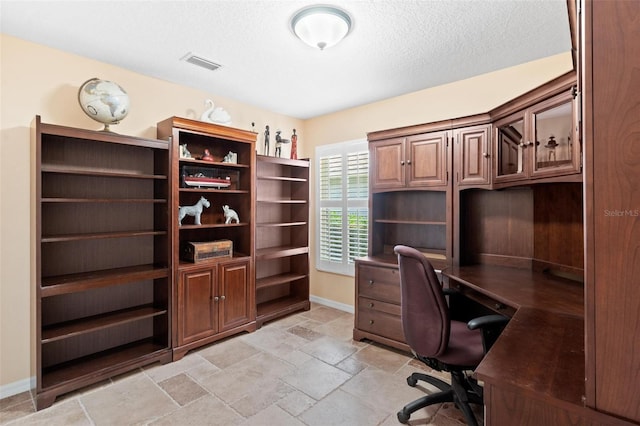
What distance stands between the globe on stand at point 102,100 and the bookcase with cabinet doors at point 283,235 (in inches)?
67.2

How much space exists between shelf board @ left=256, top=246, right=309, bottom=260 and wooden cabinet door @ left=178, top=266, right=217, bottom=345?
2.32 ft

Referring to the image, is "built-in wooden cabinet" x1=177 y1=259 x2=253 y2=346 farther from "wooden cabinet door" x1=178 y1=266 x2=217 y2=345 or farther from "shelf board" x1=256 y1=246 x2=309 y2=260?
"shelf board" x1=256 y1=246 x2=309 y2=260

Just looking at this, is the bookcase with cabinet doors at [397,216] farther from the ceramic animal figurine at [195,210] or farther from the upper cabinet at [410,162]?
the ceramic animal figurine at [195,210]

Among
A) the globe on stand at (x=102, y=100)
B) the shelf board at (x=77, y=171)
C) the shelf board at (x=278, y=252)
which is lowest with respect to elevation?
the shelf board at (x=278, y=252)

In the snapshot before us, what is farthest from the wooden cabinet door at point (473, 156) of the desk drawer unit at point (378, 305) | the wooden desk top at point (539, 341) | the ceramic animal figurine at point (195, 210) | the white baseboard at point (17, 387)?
the white baseboard at point (17, 387)

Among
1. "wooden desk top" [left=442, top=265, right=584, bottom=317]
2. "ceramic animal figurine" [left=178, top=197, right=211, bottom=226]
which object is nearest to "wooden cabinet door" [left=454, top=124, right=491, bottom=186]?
"wooden desk top" [left=442, top=265, right=584, bottom=317]

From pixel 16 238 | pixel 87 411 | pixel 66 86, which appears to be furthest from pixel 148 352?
pixel 66 86

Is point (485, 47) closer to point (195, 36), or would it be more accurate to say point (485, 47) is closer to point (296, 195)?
point (195, 36)

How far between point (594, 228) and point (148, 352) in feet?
10.7

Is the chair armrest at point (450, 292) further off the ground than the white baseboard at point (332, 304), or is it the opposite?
the chair armrest at point (450, 292)

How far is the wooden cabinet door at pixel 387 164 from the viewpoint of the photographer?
3.36 m

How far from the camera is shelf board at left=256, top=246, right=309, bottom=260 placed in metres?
3.82

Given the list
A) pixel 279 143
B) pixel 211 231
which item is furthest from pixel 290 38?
pixel 211 231

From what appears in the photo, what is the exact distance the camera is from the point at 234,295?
11.2 ft
